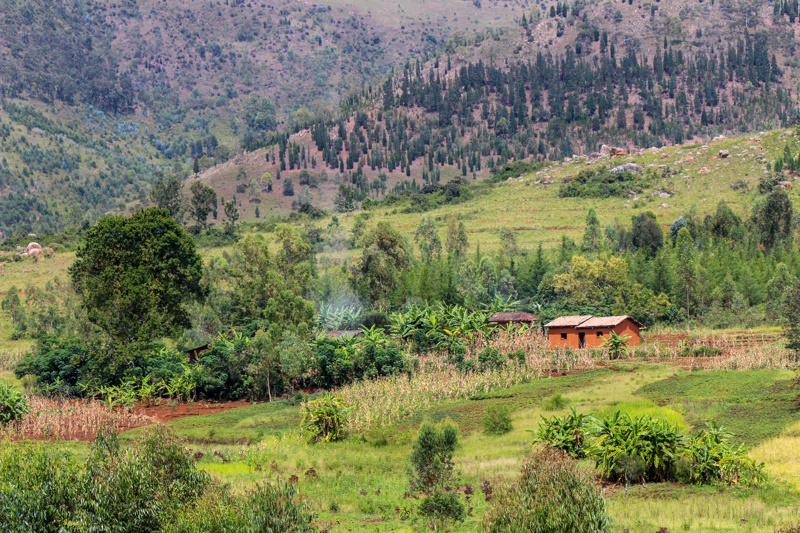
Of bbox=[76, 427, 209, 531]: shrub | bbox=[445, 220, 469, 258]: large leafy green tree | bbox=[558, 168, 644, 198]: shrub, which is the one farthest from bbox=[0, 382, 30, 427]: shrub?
bbox=[558, 168, 644, 198]: shrub

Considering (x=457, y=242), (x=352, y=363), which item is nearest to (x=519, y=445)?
(x=352, y=363)

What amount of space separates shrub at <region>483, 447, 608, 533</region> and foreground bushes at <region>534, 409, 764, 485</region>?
8713 mm

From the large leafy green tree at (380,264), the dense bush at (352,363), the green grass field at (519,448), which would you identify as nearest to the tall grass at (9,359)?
the green grass field at (519,448)

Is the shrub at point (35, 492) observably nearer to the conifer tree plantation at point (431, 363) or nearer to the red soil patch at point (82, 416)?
the conifer tree plantation at point (431, 363)

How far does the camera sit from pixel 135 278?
5519cm

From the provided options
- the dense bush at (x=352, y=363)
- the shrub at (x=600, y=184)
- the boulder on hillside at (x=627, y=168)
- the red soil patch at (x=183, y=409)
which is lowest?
the red soil patch at (x=183, y=409)

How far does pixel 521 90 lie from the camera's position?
7717 inches

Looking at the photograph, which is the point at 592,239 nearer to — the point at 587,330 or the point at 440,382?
the point at 587,330

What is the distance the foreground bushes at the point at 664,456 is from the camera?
86.2ft

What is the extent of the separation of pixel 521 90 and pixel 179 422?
6439 inches

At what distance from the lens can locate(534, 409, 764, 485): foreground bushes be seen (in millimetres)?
26281

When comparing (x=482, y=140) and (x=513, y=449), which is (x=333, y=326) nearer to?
(x=513, y=449)

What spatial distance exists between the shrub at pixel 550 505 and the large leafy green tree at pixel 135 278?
1532 inches

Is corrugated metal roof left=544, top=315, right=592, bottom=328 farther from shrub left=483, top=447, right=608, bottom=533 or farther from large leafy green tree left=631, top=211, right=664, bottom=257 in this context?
shrub left=483, top=447, right=608, bottom=533
